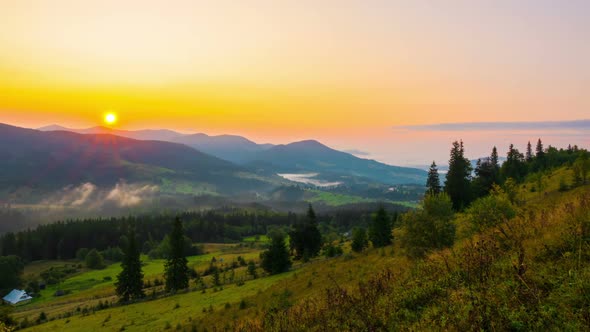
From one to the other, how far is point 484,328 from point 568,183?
6956 centimetres

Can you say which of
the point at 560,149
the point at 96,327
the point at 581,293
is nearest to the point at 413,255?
the point at 581,293

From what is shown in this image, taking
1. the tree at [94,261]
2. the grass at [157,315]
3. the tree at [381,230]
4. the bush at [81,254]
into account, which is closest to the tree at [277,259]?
the grass at [157,315]

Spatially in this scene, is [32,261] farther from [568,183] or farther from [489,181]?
[568,183]

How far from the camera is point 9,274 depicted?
406 feet

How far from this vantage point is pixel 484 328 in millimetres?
7156

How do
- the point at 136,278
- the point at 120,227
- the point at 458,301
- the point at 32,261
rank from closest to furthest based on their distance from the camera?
the point at 458,301 < the point at 136,278 < the point at 32,261 < the point at 120,227

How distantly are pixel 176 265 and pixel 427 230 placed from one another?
176 ft

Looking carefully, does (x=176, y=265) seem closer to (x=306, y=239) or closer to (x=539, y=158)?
(x=306, y=239)

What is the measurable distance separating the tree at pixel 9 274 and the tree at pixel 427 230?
153m

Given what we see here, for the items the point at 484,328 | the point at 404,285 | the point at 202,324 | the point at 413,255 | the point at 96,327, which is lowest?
the point at 96,327

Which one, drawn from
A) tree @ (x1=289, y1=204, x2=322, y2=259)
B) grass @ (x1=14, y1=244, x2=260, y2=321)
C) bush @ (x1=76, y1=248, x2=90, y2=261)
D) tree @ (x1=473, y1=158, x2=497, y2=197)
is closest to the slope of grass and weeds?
tree @ (x1=289, y1=204, x2=322, y2=259)

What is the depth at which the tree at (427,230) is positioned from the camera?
86.2ft

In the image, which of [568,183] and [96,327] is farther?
[568,183]

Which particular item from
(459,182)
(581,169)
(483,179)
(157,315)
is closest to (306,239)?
(459,182)
